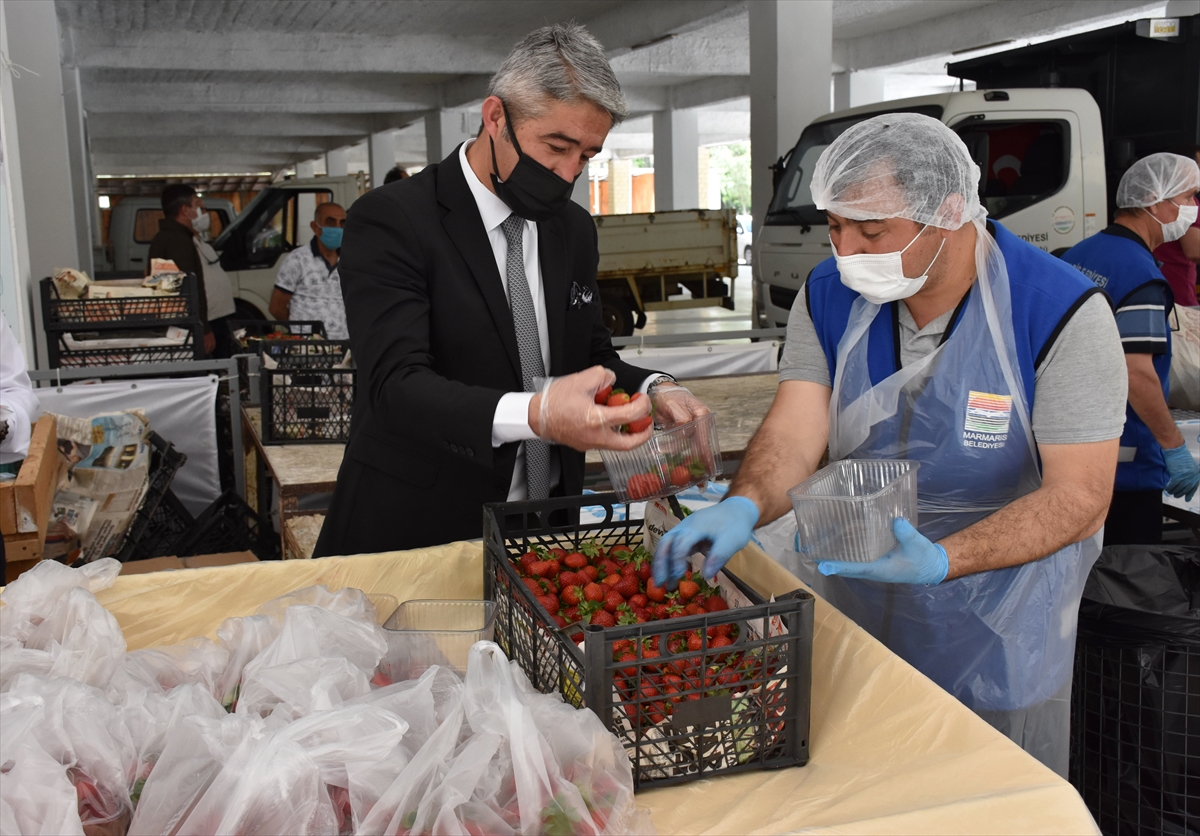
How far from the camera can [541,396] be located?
5.37 ft

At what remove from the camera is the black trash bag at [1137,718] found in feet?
6.42

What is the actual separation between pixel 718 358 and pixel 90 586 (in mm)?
4578

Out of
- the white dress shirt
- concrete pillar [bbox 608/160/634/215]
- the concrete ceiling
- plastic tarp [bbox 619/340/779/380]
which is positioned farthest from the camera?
concrete pillar [bbox 608/160/634/215]

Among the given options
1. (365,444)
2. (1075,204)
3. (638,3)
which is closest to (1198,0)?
(1075,204)

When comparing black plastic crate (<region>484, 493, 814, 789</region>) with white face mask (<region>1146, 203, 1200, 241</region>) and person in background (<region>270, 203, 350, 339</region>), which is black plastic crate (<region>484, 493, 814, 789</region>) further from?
person in background (<region>270, 203, 350, 339</region>)

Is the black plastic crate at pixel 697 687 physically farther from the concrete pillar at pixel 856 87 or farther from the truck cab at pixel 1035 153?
the concrete pillar at pixel 856 87

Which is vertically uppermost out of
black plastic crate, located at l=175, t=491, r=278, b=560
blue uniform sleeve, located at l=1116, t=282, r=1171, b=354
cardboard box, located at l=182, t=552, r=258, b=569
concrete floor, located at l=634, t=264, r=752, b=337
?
blue uniform sleeve, located at l=1116, t=282, r=1171, b=354

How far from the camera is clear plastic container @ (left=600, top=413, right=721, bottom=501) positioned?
1.76 meters

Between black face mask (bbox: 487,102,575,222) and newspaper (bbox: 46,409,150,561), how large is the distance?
236 cm

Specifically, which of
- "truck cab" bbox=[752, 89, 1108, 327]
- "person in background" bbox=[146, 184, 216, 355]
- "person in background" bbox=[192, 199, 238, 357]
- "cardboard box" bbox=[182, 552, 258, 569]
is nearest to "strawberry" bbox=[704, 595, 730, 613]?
"cardboard box" bbox=[182, 552, 258, 569]

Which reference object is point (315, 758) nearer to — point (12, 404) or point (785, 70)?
point (12, 404)

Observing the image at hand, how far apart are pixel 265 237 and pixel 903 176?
436 inches

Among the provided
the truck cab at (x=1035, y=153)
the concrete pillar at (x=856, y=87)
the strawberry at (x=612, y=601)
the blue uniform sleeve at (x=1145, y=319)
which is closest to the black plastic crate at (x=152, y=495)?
the strawberry at (x=612, y=601)

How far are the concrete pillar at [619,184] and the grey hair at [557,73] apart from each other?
39.7 metres
